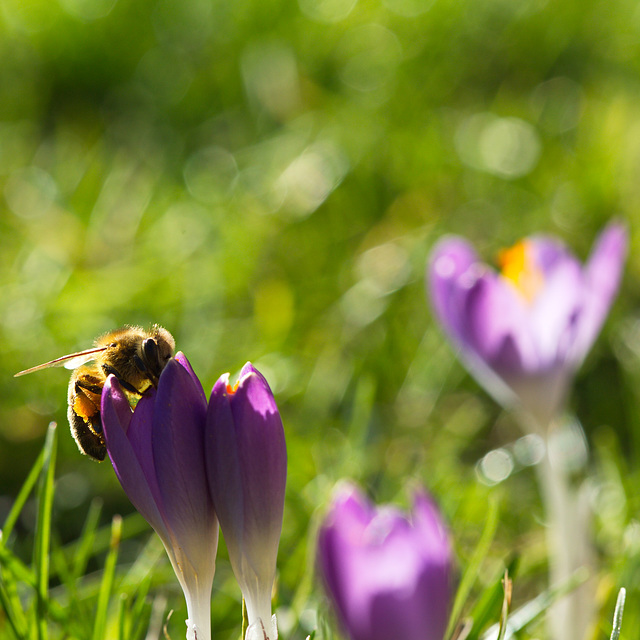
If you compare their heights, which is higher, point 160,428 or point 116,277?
point 160,428

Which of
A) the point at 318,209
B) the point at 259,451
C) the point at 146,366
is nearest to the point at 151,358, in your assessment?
the point at 146,366

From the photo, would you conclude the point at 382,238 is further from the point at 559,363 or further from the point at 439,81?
the point at 559,363

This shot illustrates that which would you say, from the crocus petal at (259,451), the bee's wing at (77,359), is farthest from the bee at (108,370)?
the crocus petal at (259,451)

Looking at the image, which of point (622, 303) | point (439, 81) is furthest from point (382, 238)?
point (439, 81)

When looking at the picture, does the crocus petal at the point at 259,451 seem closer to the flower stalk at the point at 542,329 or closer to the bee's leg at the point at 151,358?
the bee's leg at the point at 151,358

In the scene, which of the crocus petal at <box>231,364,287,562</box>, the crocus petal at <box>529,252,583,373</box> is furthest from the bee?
the crocus petal at <box>529,252,583,373</box>

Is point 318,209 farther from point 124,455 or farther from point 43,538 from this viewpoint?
point 124,455
